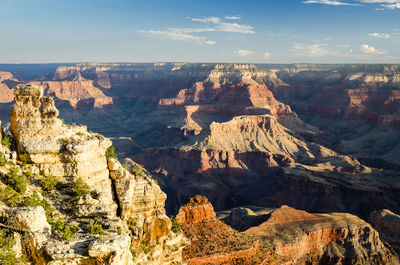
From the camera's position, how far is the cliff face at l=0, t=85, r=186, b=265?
55.3 feet

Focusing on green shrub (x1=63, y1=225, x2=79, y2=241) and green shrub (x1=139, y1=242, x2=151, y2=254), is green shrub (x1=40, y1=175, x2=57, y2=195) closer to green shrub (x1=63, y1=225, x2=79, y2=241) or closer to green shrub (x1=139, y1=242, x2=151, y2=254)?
green shrub (x1=63, y1=225, x2=79, y2=241)

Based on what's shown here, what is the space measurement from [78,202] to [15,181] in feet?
12.3

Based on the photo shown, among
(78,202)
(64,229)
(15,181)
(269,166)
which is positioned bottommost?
(269,166)

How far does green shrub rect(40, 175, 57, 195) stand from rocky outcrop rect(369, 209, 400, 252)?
59919mm

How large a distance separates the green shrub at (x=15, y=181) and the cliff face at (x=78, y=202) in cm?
53

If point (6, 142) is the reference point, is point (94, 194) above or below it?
below

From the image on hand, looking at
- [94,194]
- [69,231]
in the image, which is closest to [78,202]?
[94,194]

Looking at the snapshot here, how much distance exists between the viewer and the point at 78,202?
2038 centimetres

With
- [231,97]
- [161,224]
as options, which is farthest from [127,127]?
[161,224]

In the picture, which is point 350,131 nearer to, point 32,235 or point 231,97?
point 231,97

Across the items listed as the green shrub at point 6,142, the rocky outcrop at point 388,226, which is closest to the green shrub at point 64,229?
the green shrub at point 6,142

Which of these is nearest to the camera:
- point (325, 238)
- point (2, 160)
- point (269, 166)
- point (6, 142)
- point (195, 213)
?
point (2, 160)

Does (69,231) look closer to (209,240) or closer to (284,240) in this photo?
(209,240)

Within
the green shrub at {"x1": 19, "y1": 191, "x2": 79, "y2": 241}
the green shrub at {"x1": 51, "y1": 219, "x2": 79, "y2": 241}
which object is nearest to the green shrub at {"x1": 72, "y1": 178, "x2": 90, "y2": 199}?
the green shrub at {"x1": 19, "y1": 191, "x2": 79, "y2": 241}
